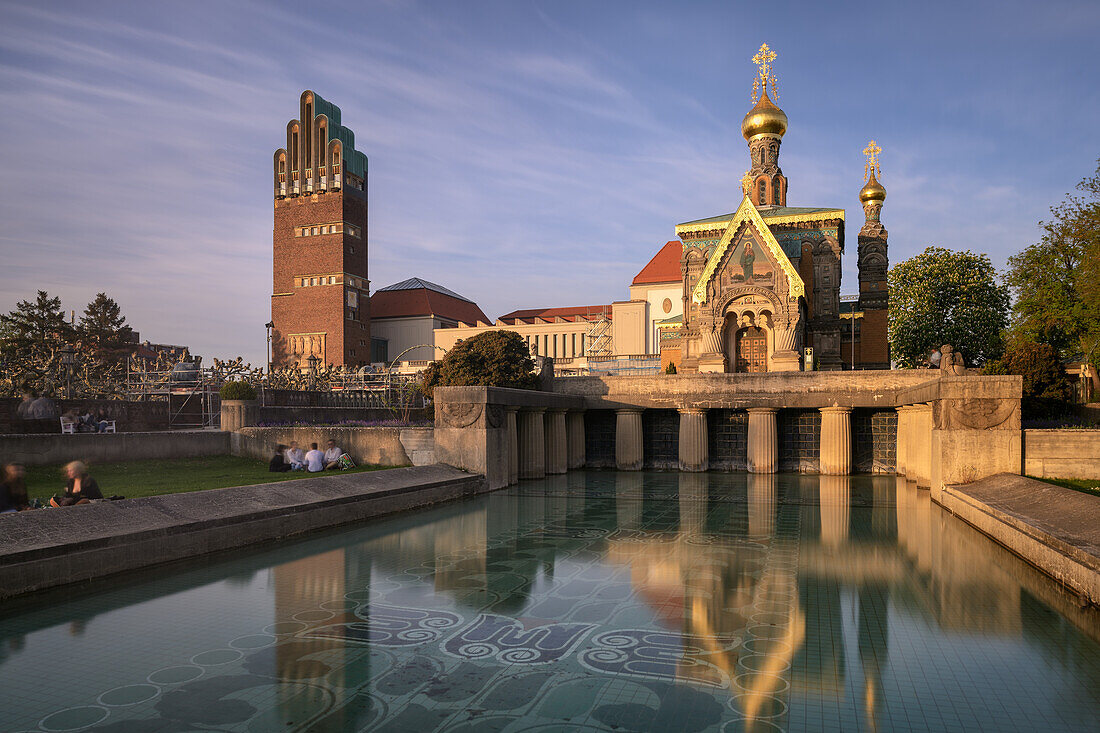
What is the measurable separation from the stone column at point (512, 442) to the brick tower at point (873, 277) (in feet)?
120

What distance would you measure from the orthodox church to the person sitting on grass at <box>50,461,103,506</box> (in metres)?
34.4

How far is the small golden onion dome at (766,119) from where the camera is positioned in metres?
55.6

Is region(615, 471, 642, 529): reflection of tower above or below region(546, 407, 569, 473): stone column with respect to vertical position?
below

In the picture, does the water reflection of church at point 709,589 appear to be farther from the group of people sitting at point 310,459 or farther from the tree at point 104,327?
the tree at point 104,327

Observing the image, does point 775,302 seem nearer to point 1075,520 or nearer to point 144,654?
point 1075,520

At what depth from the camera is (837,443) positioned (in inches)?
1058

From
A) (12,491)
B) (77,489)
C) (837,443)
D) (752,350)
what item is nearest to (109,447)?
(77,489)

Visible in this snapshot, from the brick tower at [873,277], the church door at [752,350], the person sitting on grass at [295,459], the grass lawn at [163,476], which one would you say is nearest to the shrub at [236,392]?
the grass lawn at [163,476]

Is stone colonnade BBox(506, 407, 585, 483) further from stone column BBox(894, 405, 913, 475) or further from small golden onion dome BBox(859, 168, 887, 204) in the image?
small golden onion dome BBox(859, 168, 887, 204)

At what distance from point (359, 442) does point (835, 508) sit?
1366 cm

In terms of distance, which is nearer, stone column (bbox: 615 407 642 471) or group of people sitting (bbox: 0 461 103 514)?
group of people sitting (bbox: 0 461 103 514)

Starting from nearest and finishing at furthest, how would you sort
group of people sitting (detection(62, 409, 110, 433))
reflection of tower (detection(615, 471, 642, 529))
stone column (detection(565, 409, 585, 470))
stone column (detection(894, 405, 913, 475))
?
reflection of tower (detection(615, 471, 642, 529)), group of people sitting (detection(62, 409, 110, 433)), stone column (detection(894, 405, 913, 475)), stone column (detection(565, 409, 585, 470))

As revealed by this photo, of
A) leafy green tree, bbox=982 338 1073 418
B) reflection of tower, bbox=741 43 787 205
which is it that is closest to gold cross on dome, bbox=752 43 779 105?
reflection of tower, bbox=741 43 787 205

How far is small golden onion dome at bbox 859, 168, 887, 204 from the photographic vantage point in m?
57.4
